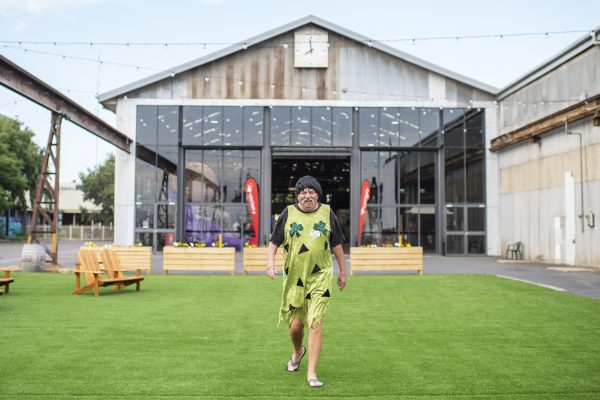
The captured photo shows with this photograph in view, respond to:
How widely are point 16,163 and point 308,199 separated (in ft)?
175

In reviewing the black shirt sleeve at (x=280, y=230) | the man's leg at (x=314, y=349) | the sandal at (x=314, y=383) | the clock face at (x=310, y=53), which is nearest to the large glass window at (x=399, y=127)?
the clock face at (x=310, y=53)

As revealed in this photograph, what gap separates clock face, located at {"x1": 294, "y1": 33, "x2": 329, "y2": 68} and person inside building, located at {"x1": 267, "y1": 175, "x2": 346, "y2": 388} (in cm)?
2485

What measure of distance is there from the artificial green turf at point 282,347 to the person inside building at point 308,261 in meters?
0.51

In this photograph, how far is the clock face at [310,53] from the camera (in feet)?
95.8

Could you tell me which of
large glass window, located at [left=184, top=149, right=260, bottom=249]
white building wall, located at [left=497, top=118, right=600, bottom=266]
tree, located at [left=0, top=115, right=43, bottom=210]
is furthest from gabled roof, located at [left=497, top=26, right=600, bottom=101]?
tree, located at [left=0, top=115, right=43, bottom=210]

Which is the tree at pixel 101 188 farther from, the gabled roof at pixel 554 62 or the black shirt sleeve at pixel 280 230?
the black shirt sleeve at pixel 280 230

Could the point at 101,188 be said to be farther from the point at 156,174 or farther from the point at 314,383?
the point at 314,383

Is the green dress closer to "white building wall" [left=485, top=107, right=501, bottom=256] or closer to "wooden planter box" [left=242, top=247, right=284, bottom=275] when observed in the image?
"wooden planter box" [left=242, top=247, right=284, bottom=275]

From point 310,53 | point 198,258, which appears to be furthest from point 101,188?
point 198,258

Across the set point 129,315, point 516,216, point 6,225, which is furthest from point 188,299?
point 6,225

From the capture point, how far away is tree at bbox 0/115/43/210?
168 feet

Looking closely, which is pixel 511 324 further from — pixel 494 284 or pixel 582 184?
pixel 582 184

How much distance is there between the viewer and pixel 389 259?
17.7 meters

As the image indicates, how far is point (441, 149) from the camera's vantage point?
1179 inches
